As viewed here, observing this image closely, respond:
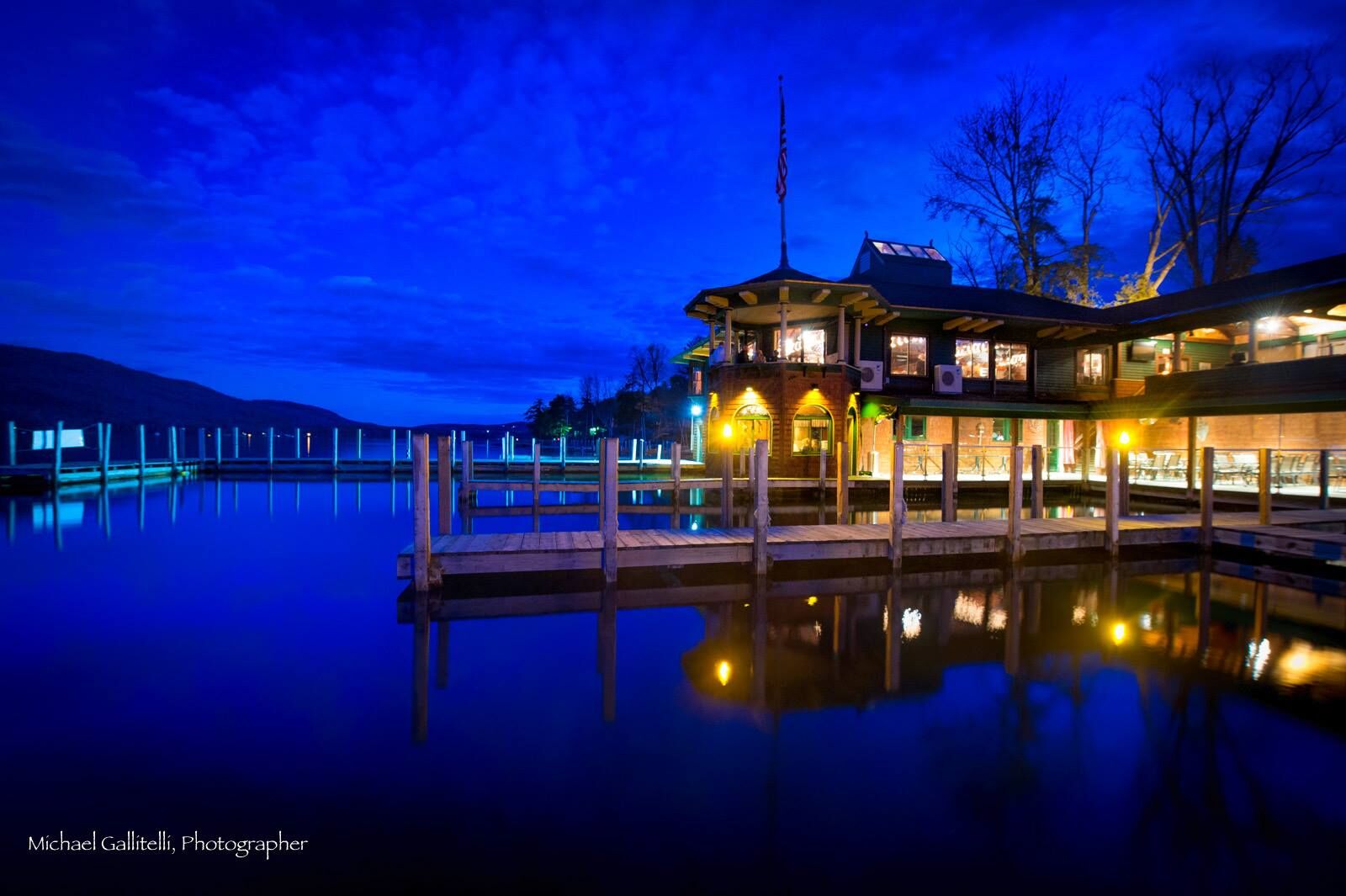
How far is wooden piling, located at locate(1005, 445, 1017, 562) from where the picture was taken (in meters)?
11.0

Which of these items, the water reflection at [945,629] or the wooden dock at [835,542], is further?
the wooden dock at [835,542]

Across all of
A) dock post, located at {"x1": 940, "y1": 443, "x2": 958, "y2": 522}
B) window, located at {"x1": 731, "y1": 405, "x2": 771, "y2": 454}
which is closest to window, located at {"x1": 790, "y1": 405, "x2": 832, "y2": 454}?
window, located at {"x1": 731, "y1": 405, "x2": 771, "y2": 454}

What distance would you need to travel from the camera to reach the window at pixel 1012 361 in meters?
26.2

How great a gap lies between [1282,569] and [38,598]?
21348 mm

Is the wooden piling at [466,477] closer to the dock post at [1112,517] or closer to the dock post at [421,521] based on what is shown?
the dock post at [421,521]

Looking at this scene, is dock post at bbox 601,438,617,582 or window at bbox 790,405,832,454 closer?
dock post at bbox 601,438,617,582

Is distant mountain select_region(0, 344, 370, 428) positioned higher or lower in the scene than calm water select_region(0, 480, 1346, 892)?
higher

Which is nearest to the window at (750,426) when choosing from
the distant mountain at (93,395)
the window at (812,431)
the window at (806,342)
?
the window at (812,431)

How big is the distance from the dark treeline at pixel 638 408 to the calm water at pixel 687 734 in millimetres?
35193

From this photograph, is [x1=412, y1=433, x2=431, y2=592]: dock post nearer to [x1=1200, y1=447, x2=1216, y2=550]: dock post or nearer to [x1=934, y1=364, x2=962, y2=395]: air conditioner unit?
[x1=1200, y1=447, x2=1216, y2=550]: dock post

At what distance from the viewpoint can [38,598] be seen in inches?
379

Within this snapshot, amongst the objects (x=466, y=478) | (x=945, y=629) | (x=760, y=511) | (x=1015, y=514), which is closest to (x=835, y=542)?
(x=760, y=511)

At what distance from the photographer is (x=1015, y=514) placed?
11219 mm

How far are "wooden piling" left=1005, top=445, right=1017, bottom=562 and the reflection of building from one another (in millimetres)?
8149
